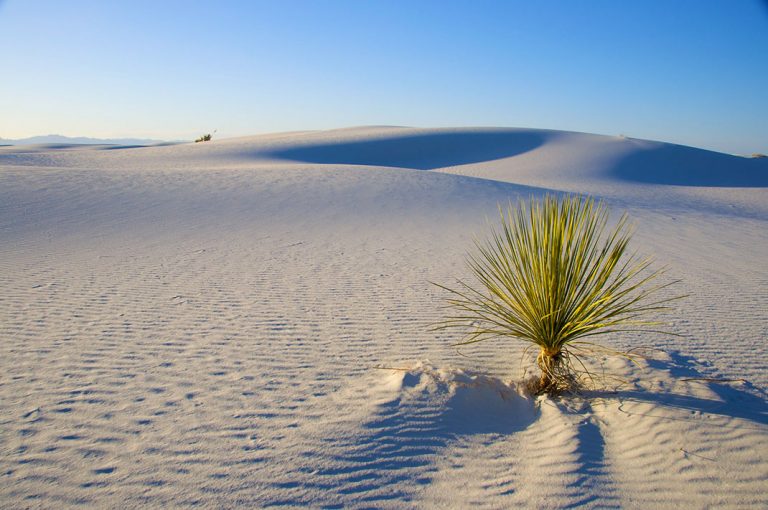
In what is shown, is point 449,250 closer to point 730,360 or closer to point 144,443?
point 730,360

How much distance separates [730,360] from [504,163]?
28.7m

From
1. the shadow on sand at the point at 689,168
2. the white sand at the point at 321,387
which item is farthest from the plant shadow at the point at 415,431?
the shadow on sand at the point at 689,168

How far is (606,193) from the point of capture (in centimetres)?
2139

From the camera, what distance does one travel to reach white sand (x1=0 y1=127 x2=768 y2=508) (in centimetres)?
330

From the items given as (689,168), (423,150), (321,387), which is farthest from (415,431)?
(423,150)

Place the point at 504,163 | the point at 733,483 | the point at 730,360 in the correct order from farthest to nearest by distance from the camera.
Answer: the point at 504,163 < the point at 730,360 < the point at 733,483

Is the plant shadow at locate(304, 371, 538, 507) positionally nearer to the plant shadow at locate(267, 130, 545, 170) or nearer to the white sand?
the white sand

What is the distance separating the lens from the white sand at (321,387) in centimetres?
330

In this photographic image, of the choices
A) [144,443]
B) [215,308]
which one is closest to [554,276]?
[144,443]

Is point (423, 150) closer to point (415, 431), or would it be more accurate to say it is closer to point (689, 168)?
point (689, 168)

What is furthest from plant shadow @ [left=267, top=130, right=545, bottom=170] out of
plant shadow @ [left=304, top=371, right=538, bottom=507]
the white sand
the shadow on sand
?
plant shadow @ [left=304, top=371, right=538, bottom=507]

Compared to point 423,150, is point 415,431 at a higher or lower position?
lower

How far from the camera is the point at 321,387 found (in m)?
4.57

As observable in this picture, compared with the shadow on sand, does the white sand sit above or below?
below
